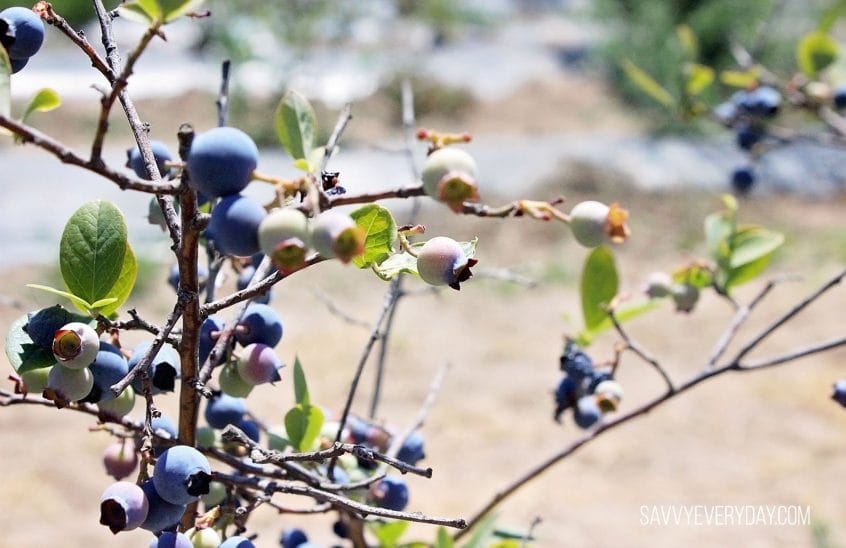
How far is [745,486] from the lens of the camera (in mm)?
2209

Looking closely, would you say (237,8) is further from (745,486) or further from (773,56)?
(745,486)

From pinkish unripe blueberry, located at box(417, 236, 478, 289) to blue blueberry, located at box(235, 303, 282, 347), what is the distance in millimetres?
146

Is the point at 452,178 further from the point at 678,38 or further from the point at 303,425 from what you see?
the point at 678,38

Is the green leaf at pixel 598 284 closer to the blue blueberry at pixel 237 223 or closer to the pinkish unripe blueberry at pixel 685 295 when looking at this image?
the pinkish unripe blueberry at pixel 685 295

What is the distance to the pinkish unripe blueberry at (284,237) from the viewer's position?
0.32 m

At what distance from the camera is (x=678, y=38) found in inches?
262

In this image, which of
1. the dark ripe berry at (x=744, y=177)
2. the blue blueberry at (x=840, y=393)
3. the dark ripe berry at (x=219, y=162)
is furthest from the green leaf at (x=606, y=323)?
the dark ripe berry at (x=744, y=177)

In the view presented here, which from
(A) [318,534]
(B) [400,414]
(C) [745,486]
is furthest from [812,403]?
(A) [318,534]

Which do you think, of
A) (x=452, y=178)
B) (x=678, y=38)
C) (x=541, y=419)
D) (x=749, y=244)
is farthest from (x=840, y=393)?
(x=678, y=38)

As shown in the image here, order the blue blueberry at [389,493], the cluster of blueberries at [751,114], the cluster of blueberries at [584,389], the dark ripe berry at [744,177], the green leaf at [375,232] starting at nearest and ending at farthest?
the green leaf at [375,232]
the blue blueberry at [389,493]
the cluster of blueberries at [584,389]
the cluster of blueberries at [751,114]
the dark ripe berry at [744,177]

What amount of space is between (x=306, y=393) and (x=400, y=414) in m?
2.06

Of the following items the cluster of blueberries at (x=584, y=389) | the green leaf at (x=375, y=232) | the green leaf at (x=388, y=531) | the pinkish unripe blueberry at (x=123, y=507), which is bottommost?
the pinkish unripe blueberry at (x=123, y=507)

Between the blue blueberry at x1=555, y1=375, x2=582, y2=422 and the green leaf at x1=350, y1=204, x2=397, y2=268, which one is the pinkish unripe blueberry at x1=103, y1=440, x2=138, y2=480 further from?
the blue blueberry at x1=555, y1=375, x2=582, y2=422

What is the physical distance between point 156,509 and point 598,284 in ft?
1.47
